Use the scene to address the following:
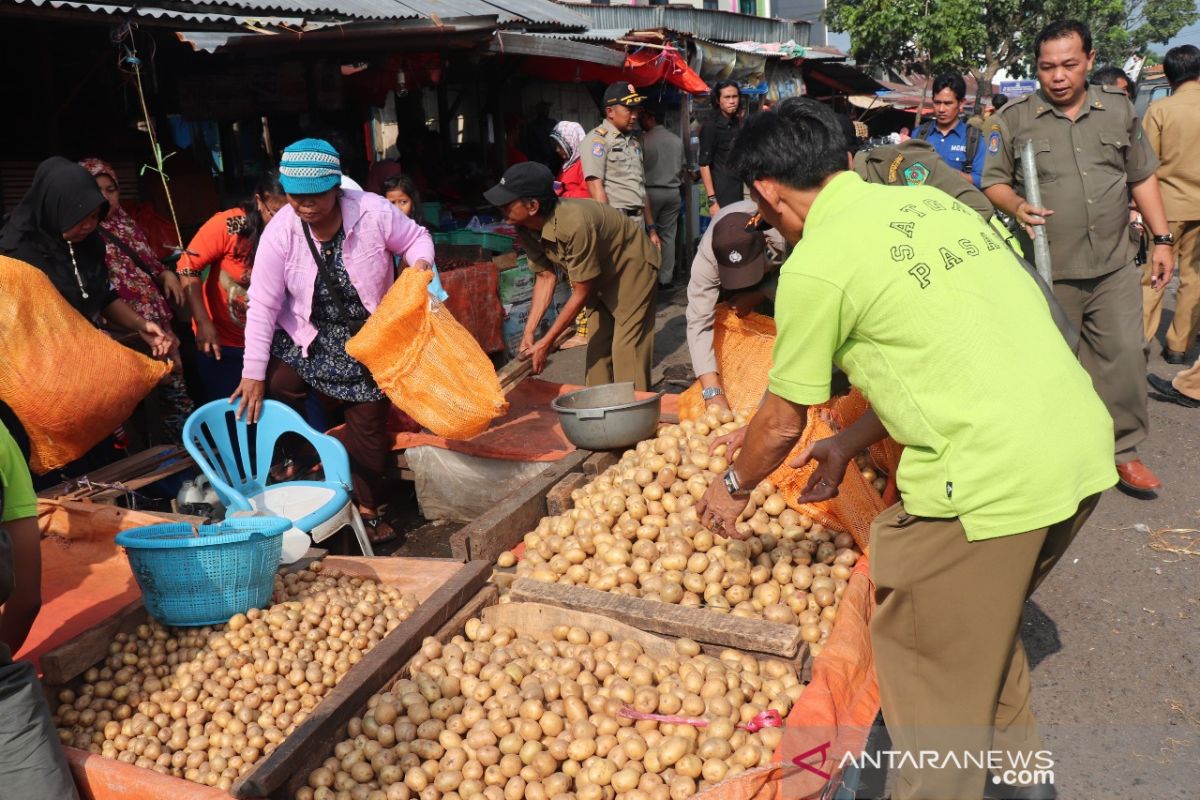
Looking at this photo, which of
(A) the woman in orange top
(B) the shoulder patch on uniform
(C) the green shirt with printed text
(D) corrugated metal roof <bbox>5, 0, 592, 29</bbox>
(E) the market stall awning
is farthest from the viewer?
(E) the market stall awning

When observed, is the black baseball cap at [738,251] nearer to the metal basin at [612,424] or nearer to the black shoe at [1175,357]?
the metal basin at [612,424]

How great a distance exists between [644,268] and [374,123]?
4.74 metres

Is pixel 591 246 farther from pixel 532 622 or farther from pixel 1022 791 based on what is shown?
pixel 1022 791

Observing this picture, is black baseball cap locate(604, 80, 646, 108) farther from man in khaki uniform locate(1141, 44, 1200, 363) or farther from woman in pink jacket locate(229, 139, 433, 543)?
man in khaki uniform locate(1141, 44, 1200, 363)

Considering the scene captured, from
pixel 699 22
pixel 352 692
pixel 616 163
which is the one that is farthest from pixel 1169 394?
pixel 699 22

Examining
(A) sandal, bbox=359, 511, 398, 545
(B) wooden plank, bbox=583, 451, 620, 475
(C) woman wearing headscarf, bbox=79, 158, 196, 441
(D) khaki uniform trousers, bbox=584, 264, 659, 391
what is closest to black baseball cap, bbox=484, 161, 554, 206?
(D) khaki uniform trousers, bbox=584, 264, 659, 391

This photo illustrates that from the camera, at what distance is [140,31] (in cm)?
580

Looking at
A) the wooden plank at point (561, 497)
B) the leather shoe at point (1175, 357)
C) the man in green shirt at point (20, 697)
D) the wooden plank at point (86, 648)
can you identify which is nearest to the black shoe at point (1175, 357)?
the leather shoe at point (1175, 357)

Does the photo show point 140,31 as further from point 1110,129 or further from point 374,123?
point 1110,129

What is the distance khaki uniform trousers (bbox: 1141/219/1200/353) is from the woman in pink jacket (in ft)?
17.2

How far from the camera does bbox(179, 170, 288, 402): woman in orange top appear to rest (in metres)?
5.26

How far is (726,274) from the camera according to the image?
4.34 meters

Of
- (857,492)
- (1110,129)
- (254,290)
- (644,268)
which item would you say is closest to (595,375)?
(644,268)

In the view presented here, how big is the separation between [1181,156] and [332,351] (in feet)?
19.2
